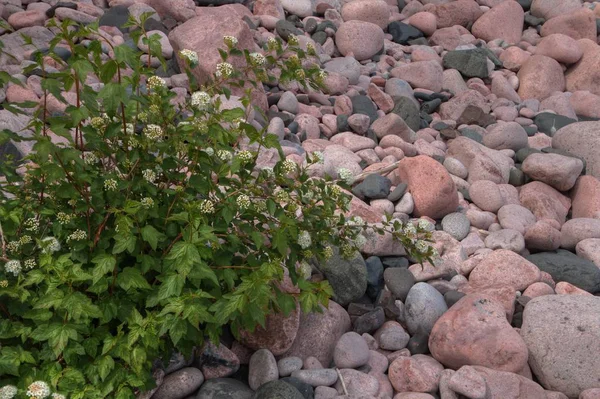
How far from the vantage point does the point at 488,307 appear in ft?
12.3

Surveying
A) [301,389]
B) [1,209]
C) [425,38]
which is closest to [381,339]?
[301,389]

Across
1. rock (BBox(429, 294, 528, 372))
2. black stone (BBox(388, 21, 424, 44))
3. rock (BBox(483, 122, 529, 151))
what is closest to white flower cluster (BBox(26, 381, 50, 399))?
rock (BBox(429, 294, 528, 372))

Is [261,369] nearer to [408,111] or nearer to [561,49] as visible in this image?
[408,111]

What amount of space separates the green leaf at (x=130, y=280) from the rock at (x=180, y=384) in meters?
0.63

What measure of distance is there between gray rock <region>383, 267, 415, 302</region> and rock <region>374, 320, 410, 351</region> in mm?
264

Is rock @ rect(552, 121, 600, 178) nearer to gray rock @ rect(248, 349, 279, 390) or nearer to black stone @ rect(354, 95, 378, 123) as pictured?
black stone @ rect(354, 95, 378, 123)

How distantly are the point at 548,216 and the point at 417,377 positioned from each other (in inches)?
102

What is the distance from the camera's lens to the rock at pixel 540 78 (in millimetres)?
8328

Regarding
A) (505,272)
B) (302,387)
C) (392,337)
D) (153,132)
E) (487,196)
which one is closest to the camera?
(153,132)

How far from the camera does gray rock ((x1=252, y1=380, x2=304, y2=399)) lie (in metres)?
3.07

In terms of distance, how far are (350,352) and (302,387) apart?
16.9 inches

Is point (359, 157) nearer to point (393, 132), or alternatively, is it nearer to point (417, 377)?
point (393, 132)

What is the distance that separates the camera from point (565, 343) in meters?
3.63

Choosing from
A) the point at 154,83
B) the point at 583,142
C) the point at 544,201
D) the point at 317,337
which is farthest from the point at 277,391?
the point at 583,142
